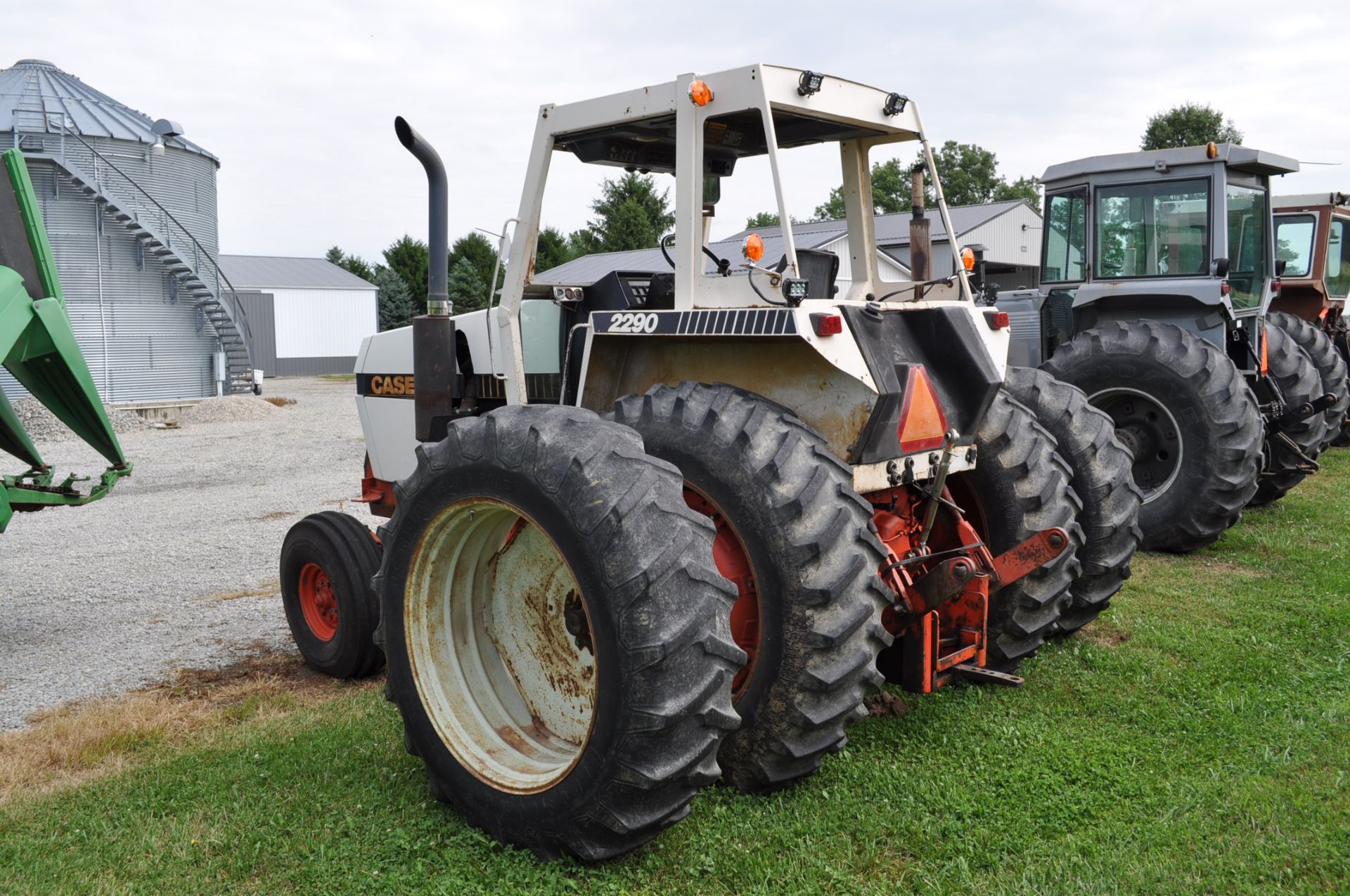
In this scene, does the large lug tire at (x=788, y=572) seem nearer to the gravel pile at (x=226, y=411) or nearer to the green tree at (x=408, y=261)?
the gravel pile at (x=226, y=411)

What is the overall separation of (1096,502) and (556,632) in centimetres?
284

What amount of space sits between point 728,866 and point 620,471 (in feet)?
4.13

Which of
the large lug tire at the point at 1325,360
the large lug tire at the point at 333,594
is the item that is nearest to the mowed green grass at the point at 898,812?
the large lug tire at the point at 333,594

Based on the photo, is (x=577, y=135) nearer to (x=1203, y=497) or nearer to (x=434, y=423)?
(x=434, y=423)

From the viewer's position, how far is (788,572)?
3395mm

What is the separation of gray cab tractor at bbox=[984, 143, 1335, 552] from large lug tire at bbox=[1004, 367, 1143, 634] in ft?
8.22

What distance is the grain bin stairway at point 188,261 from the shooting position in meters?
22.8

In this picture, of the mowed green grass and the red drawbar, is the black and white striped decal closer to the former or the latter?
the mowed green grass

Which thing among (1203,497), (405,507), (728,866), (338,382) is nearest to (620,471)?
(405,507)

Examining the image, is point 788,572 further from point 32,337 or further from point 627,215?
point 627,215

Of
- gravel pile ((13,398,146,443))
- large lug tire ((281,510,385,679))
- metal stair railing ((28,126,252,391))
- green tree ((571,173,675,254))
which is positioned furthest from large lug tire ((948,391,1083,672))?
green tree ((571,173,675,254))

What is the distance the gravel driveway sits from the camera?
5.77 metres

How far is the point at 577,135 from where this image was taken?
14.8ft

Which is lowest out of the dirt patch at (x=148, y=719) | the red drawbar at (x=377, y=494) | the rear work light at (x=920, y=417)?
the dirt patch at (x=148, y=719)
